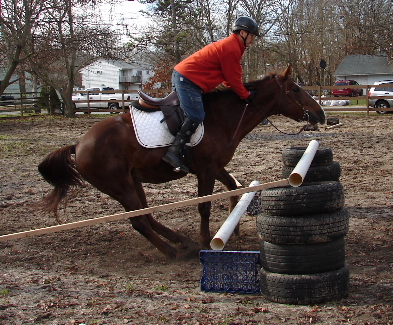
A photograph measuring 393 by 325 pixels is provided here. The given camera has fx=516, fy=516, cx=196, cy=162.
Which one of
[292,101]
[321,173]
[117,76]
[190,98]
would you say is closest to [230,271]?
[321,173]

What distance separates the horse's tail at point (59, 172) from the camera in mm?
6203

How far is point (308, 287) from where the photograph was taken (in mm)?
4113

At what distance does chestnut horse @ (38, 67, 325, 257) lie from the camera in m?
5.93

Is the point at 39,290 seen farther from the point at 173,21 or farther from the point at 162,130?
the point at 173,21

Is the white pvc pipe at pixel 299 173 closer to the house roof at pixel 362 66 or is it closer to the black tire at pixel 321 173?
the black tire at pixel 321 173

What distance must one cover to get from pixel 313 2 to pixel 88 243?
52709 millimetres

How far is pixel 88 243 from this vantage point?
21.5 feet

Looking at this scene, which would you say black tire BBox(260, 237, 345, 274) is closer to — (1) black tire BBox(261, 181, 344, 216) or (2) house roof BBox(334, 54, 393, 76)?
(1) black tire BBox(261, 181, 344, 216)

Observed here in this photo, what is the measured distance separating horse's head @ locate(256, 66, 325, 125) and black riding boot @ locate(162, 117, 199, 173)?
118cm

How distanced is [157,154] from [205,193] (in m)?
0.75

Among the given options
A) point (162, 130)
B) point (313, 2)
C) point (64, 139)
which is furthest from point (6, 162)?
point (313, 2)

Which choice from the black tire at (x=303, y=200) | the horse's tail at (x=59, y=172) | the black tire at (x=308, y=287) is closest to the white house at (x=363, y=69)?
the horse's tail at (x=59, y=172)

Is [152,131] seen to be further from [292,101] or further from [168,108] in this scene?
[292,101]

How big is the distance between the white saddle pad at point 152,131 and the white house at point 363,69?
6680 centimetres
